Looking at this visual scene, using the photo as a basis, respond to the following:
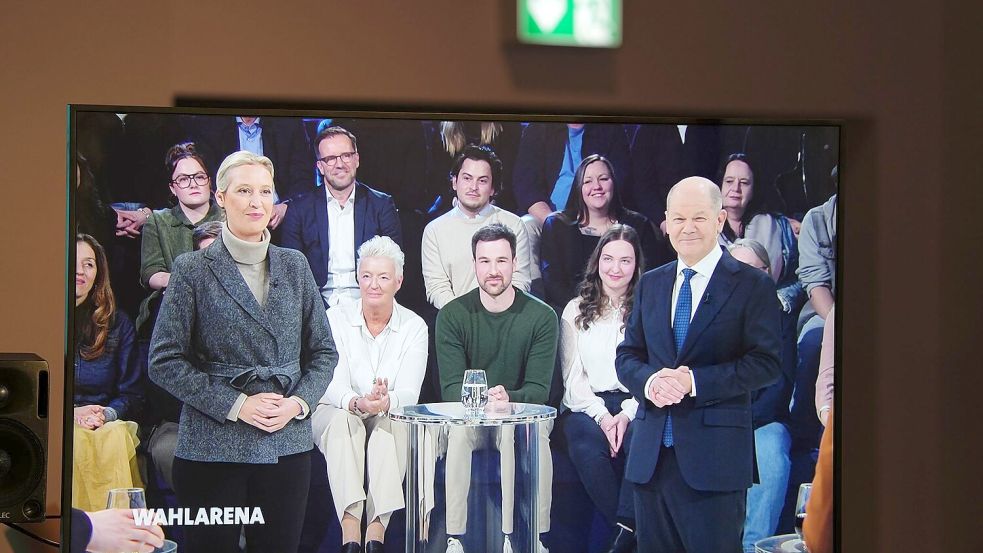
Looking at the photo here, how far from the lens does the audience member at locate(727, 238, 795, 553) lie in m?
2.67

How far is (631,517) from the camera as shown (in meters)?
2.64

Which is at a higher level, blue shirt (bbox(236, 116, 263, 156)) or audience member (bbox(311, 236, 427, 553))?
blue shirt (bbox(236, 116, 263, 156))

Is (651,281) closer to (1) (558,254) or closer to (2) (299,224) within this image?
(1) (558,254)

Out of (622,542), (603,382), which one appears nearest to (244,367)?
(603,382)

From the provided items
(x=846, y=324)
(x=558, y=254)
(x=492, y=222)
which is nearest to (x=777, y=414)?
(x=846, y=324)

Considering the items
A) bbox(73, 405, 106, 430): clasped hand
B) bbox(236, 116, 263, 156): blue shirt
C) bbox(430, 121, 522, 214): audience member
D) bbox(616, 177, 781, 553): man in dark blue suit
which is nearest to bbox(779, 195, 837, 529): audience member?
bbox(616, 177, 781, 553): man in dark blue suit

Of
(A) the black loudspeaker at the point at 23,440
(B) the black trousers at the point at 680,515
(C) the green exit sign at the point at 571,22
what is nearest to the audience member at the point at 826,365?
(B) the black trousers at the point at 680,515

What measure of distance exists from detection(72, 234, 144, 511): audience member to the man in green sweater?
827 millimetres

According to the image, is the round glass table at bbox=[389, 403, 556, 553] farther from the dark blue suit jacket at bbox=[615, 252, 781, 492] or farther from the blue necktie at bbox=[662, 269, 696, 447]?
the blue necktie at bbox=[662, 269, 696, 447]

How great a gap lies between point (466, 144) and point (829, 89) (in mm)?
1180

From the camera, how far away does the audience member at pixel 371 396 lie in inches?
100

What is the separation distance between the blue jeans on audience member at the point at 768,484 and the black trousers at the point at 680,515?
1.3 inches

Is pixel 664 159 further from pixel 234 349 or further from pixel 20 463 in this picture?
pixel 20 463

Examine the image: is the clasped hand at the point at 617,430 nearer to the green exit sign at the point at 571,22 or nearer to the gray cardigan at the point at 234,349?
the gray cardigan at the point at 234,349
